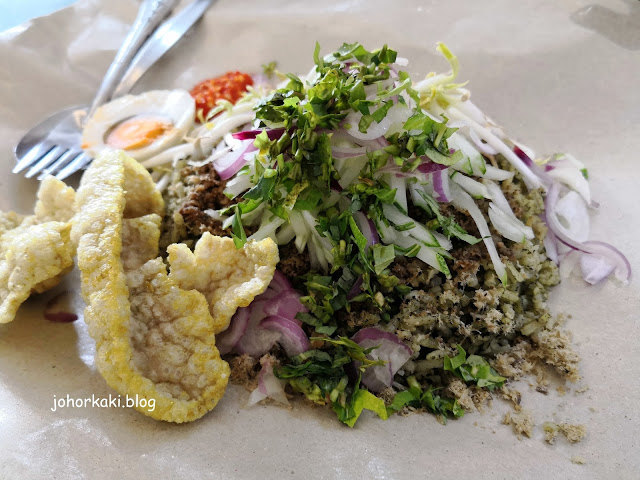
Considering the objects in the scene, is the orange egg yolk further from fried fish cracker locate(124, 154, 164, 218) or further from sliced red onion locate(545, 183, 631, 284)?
sliced red onion locate(545, 183, 631, 284)

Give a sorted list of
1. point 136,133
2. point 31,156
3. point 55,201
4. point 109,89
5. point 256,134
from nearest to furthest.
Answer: point 256,134, point 55,201, point 31,156, point 136,133, point 109,89

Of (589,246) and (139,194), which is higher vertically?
(139,194)

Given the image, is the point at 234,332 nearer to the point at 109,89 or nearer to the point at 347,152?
the point at 347,152

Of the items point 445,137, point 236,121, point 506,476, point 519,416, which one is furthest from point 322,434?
point 236,121

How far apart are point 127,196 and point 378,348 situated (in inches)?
45.8

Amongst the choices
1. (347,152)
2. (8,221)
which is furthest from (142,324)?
(8,221)

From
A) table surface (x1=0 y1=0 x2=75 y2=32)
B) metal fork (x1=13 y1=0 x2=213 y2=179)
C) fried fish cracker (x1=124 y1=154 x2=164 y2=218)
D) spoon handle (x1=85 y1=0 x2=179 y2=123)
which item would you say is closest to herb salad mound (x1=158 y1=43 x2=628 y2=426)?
fried fish cracker (x1=124 y1=154 x2=164 y2=218)

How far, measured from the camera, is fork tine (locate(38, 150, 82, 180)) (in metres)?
2.66

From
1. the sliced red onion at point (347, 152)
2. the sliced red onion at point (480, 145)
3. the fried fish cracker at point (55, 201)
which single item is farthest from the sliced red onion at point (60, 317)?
the sliced red onion at point (480, 145)

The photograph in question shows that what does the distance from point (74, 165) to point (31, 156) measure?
22 cm

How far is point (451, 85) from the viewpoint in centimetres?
215

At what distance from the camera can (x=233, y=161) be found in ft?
6.90

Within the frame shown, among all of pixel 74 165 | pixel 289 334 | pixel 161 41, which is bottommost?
pixel 289 334

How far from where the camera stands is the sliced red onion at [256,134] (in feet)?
6.24
